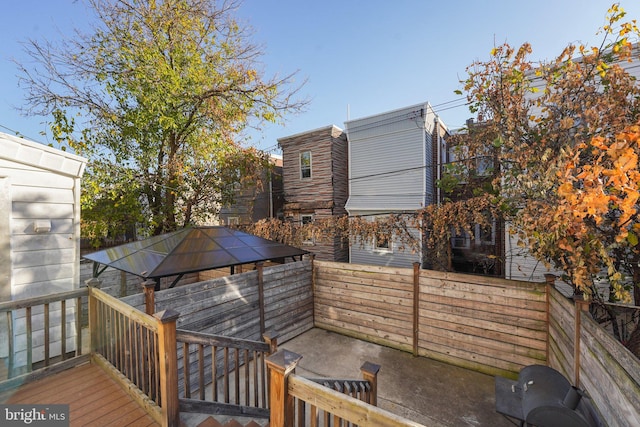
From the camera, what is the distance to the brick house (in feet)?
41.3

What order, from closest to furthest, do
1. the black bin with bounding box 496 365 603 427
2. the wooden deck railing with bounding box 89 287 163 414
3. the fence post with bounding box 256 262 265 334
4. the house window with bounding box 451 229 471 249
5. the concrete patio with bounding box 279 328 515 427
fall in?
the black bin with bounding box 496 365 603 427 → the wooden deck railing with bounding box 89 287 163 414 → the concrete patio with bounding box 279 328 515 427 → the fence post with bounding box 256 262 265 334 → the house window with bounding box 451 229 471 249

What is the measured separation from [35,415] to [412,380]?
4.94 m

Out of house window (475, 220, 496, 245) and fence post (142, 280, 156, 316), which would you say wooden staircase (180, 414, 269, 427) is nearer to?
fence post (142, 280, 156, 316)

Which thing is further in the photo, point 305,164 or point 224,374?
point 305,164

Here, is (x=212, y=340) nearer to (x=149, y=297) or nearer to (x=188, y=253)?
(x=149, y=297)

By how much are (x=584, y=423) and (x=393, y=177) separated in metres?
9.78


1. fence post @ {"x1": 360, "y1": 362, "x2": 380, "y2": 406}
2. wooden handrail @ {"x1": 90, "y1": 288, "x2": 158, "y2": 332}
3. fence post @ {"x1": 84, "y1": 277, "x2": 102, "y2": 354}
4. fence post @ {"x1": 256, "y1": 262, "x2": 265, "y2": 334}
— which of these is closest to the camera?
wooden handrail @ {"x1": 90, "y1": 288, "x2": 158, "y2": 332}

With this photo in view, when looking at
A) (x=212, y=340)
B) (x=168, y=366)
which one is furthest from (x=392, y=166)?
(x=168, y=366)

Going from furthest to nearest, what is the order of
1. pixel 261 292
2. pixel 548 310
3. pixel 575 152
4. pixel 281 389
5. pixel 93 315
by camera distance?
pixel 261 292 → pixel 548 310 → pixel 93 315 → pixel 575 152 → pixel 281 389

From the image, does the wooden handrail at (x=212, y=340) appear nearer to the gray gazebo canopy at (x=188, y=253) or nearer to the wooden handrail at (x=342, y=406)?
the wooden handrail at (x=342, y=406)

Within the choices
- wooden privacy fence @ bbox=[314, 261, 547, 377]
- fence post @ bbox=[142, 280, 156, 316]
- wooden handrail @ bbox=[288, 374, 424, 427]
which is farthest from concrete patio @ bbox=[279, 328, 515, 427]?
wooden handrail @ bbox=[288, 374, 424, 427]

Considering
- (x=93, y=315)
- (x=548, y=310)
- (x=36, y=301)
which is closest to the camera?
(x=36, y=301)

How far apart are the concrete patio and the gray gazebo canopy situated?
2170mm

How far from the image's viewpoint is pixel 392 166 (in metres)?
11.5
